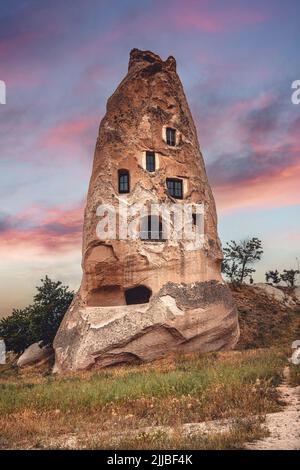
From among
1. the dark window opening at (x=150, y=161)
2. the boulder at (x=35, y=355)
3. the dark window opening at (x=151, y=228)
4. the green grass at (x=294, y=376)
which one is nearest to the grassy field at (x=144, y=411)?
the green grass at (x=294, y=376)

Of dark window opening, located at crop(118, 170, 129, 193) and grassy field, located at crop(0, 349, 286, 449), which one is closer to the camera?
grassy field, located at crop(0, 349, 286, 449)

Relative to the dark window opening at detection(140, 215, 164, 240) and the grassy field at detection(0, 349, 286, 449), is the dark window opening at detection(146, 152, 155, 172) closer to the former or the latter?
the dark window opening at detection(140, 215, 164, 240)

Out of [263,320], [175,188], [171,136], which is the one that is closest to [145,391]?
[175,188]

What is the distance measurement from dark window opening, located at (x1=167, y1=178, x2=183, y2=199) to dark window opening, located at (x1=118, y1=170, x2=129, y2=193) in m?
2.63

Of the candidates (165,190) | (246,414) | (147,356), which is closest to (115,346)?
(147,356)

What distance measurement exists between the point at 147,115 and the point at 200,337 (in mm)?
14254

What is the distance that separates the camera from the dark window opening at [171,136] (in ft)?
92.8

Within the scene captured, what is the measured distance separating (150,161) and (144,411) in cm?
1884

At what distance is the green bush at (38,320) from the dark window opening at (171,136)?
46.1 feet

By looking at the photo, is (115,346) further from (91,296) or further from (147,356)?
(91,296)

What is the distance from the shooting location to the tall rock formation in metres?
23.7

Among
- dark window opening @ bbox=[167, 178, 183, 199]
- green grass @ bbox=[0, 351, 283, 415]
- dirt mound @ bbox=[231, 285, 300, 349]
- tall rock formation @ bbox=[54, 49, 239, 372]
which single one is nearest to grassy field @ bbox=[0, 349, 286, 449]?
green grass @ bbox=[0, 351, 283, 415]

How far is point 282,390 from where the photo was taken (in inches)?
507
